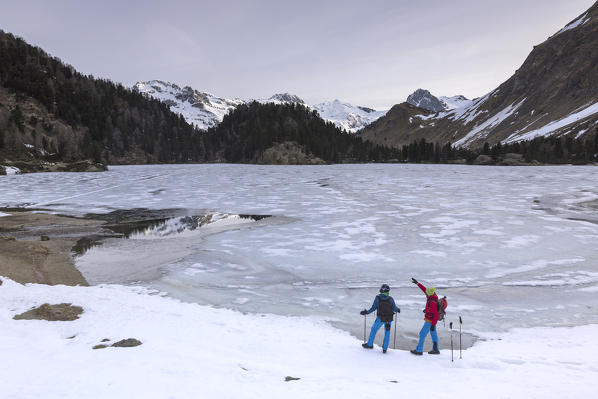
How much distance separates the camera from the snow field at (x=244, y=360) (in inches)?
Answer: 216

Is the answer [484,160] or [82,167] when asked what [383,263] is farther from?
[484,160]

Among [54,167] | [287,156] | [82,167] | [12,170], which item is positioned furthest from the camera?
[287,156]

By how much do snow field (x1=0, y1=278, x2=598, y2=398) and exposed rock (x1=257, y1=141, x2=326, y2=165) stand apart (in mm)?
141380

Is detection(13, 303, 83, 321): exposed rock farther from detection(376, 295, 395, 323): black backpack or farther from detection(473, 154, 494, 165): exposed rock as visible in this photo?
detection(473, 154, 494, 165): exposed rock

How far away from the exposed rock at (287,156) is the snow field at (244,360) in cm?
14138

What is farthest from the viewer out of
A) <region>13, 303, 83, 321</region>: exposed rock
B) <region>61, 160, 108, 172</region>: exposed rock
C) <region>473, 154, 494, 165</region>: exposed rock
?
<region>473, 154, 494, 165</region>: exposed rock

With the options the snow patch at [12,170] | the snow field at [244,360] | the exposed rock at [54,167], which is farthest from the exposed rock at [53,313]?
the exposed rock at [54,167]

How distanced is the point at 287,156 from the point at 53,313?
14493 centimetres

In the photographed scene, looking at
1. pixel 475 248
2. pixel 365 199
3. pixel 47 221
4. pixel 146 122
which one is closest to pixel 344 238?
pixel 475 248

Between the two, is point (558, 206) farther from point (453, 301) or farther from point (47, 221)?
point (47, 221)

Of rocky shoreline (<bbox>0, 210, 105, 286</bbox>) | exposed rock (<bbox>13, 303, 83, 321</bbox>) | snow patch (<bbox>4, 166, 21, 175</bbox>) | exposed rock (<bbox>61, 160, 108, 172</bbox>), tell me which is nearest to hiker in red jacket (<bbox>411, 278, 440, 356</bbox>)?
exposed rock (<bbox>13, 303, 83, 321</bbox>)

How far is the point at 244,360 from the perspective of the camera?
6.66 meters

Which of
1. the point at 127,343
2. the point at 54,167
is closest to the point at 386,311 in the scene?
the point at 127,343

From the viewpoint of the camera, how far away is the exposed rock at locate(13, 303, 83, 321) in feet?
27.1
